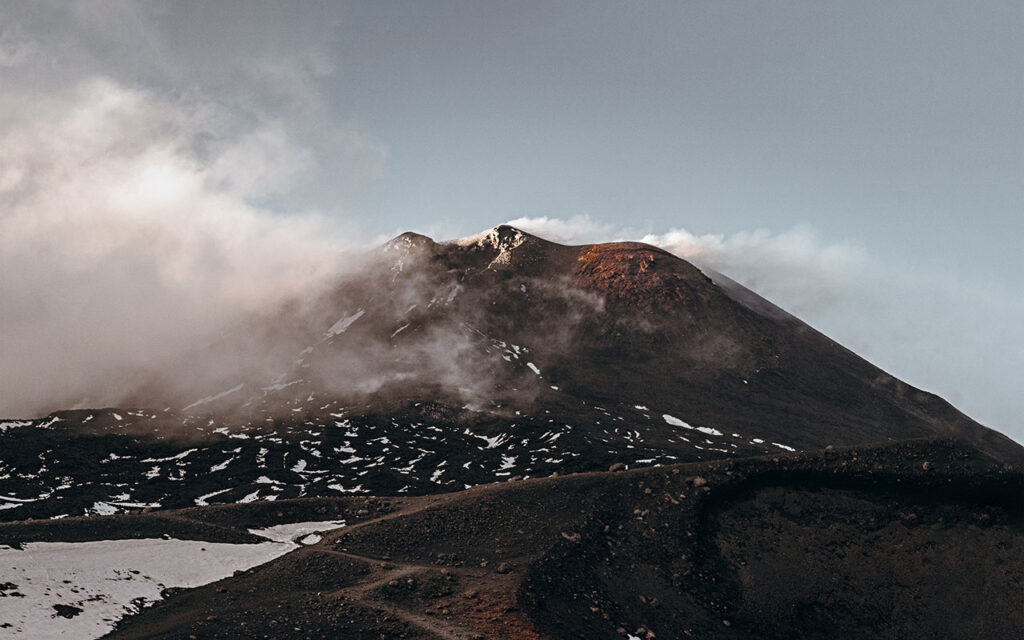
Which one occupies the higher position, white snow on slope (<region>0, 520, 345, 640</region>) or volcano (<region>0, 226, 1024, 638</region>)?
volcano (<region>0, 226, 1024, 638</region>)

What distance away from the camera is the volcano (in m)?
37.7

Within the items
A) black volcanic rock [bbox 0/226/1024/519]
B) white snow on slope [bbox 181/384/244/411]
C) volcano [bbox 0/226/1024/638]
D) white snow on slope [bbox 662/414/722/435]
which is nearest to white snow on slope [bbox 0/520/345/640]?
volcano [bbox 0/226/1024/638]

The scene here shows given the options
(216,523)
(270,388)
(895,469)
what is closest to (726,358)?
(270,388)

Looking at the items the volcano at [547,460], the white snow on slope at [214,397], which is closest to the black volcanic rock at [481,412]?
the volcano at [547,460]

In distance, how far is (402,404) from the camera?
15338 cm

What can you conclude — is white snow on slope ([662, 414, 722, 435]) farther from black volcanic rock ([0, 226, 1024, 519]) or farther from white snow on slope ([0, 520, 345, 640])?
white snow on slope ([0, 520, 345, 640])

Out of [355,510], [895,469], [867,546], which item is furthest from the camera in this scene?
[355,510]

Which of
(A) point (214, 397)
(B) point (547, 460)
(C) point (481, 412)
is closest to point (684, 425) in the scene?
(B) point (547, 460)

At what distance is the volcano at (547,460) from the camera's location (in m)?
37.7

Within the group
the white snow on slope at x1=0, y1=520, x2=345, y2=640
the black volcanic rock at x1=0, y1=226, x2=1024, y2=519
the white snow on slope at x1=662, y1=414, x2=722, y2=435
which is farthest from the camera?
the white snow on slope at x1=662, y1=414, x2=722, y2=435

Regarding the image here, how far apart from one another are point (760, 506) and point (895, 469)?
30.5 ft

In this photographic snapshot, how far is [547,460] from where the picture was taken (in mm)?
114625

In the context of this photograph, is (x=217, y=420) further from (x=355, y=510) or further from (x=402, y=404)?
(x=355, y=510)

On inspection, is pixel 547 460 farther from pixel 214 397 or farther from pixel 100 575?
pixel 214 397
